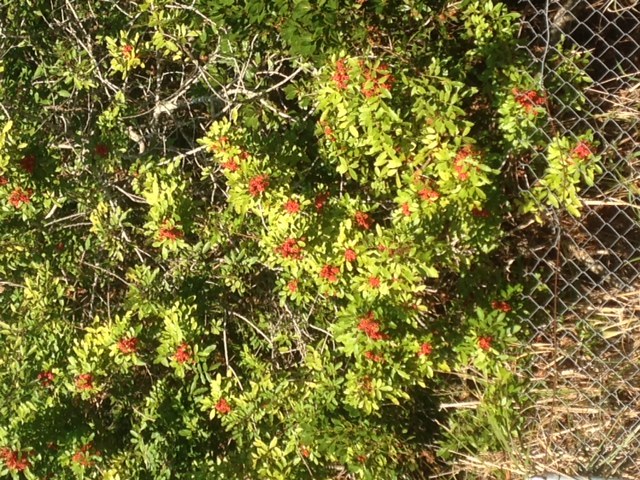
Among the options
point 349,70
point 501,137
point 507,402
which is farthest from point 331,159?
point 507,402

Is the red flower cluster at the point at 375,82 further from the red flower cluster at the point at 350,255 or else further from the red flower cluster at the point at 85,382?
the red flower cluster at the point at 85,382

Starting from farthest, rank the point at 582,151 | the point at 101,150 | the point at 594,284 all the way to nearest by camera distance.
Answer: the point at 594,284 < the point at 101,150 < the point at 582,151

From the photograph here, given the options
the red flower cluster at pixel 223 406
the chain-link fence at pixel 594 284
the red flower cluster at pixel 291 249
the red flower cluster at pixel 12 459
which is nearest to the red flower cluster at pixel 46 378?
the red flower cluster at pixel 12 459

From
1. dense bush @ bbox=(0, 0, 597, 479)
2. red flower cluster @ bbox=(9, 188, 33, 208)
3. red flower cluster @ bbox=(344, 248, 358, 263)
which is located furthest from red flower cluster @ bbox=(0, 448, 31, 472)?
red flower cluster @ bbox=(344, 248, 358, 263)

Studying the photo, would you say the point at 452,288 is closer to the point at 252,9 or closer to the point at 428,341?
the point at 428,341

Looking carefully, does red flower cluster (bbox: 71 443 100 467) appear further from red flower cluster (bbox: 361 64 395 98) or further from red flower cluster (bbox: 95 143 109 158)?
red flower cluster (bbox: 361 64 395 98)

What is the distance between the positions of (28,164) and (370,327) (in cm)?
132

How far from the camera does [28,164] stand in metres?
2.57

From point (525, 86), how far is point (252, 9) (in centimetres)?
95

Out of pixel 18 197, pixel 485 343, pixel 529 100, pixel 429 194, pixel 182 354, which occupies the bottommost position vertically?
pixel 182 354

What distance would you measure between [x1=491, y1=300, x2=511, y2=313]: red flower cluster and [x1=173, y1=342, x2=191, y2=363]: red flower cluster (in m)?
1.15

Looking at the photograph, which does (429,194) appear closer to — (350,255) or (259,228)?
(350,255)

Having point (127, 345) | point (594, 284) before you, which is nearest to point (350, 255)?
point (127, 345)

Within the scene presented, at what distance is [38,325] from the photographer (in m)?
2.86
